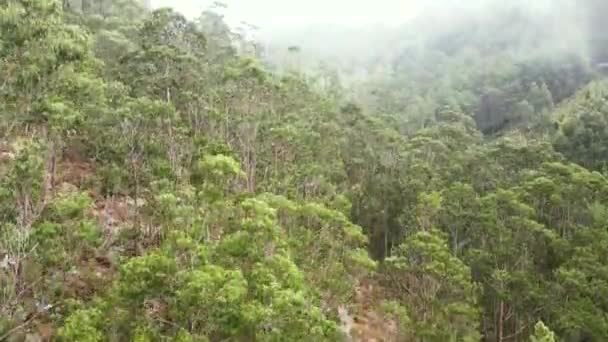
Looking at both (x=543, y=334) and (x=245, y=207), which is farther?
(x=543, y=334)

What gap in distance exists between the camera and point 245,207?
57.0 ft

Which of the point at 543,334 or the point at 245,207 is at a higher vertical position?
the point at 245,207

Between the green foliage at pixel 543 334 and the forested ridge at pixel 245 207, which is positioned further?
the green foliage at pixel 543 334

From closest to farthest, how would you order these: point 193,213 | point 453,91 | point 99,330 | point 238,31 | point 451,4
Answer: point 99,330
point 193,213
point 238,31
point 453,91
point 451,4

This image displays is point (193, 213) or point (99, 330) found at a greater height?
point (193, 213)

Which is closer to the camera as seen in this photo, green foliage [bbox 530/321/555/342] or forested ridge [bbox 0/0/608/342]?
forested ridge [bbox 0/0/608/342]

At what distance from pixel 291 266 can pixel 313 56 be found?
83.5 metres

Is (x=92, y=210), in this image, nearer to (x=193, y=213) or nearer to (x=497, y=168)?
(x=193, y=213)

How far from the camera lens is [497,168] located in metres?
35.7

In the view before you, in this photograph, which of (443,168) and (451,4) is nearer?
(443,168)

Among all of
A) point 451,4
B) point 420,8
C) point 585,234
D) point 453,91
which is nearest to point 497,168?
point 585,234

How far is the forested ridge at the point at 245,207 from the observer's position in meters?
16.5

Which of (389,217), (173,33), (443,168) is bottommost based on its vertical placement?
(389,217)

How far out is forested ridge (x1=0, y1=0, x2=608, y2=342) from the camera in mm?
16453
